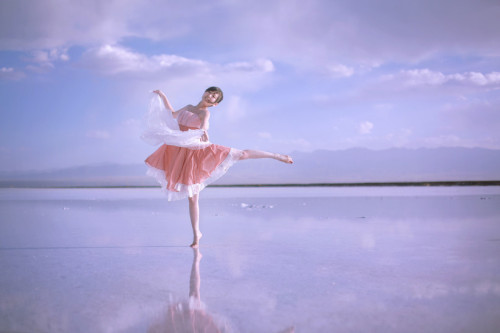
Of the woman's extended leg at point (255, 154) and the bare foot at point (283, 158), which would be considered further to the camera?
the bare foot at point (283, 158)

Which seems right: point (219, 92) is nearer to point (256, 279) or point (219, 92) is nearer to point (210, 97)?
point (210, 97)

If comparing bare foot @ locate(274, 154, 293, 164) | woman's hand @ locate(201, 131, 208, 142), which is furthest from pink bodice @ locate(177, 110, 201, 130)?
bare foot @ locate(274, 154, 293, 164)

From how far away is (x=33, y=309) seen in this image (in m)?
1.93

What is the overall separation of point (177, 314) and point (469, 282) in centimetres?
170

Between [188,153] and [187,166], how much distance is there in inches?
5.8

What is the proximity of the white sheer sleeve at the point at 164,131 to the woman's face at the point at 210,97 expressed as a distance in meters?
0.37

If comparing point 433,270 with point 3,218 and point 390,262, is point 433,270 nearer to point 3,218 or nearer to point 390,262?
point 390,262

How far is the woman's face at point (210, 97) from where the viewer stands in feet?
14.2

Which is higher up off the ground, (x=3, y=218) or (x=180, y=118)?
(x=180, y=118)

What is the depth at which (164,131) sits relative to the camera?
13.9 ft

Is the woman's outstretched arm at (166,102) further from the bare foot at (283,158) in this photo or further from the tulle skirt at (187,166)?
the bare foot at (283,158)

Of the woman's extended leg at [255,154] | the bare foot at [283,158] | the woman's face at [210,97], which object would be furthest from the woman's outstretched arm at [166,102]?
the bare foot at [283,158]

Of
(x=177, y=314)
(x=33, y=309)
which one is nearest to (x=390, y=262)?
(x=177, y=314)

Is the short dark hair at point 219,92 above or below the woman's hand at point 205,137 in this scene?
above
